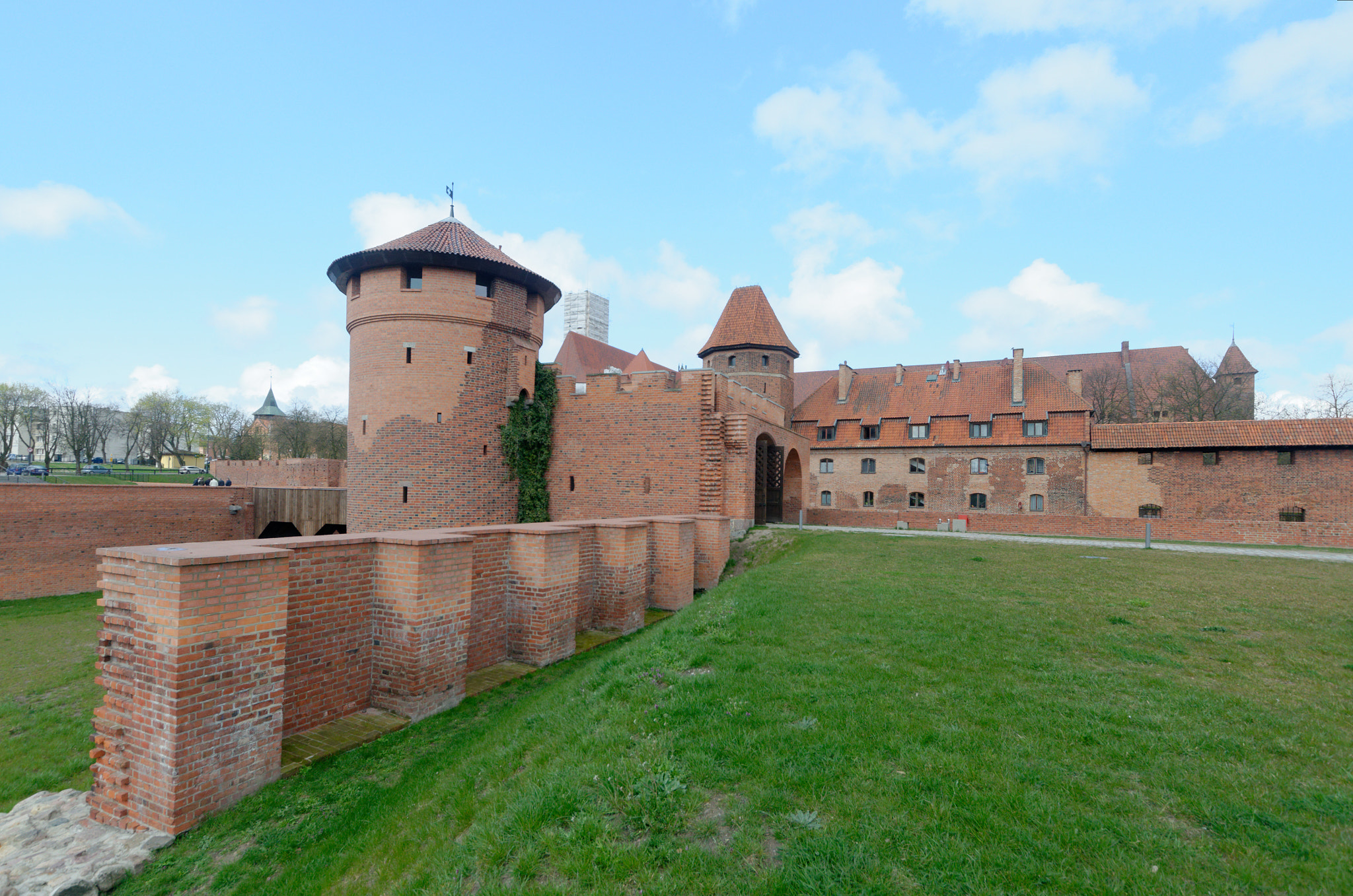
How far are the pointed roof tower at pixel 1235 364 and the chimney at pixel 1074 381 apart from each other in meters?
18.5

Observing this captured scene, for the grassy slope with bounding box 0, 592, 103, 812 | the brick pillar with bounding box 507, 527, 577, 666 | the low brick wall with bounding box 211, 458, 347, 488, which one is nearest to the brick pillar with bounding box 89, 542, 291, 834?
the grassy slope with bounding box 0, 592, 103, 812

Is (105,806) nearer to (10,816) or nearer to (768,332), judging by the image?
(10,816)

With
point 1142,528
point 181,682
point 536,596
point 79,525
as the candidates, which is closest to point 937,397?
point 1142,528

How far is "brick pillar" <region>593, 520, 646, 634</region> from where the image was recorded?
33.6ft

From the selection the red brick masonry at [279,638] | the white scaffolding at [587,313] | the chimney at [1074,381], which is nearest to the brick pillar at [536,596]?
the red brick masonry at [279,638]

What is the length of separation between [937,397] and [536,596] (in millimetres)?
34014

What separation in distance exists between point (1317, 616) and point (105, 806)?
496 inches

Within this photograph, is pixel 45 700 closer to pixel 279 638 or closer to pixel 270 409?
pixel 279 638

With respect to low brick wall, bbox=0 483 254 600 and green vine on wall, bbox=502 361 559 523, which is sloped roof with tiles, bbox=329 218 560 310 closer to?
green vine on wall, bbox=502 361 559 523

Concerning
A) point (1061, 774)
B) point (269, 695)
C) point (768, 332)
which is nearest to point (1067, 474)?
point (768, 332)

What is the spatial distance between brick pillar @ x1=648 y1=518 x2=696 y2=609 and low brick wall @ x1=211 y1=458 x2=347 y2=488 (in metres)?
24.1

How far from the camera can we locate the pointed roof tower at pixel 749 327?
33.1 metres

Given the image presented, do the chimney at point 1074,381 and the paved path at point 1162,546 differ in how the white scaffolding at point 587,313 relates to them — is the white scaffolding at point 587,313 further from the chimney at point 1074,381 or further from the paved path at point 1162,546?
the paved path at point 1162,546

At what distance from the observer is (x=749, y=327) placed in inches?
1308
